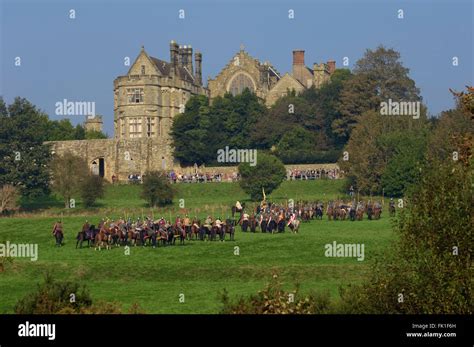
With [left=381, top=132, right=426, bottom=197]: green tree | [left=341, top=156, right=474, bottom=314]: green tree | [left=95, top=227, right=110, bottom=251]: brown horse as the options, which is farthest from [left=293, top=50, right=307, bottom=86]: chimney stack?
[left=341, top=156, right=474, bottom=314]: green tree

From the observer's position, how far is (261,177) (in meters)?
74.4

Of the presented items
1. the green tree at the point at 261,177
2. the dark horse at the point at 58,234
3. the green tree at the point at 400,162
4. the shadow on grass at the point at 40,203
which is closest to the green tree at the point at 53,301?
the dark horse at the point at 58,234

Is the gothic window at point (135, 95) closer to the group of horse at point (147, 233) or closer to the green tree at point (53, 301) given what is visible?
the group of horse at point (147, 233)

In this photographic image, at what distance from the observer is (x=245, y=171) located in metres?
75.1

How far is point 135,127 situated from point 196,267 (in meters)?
66.0

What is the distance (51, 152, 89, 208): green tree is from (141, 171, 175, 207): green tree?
608 centimetres

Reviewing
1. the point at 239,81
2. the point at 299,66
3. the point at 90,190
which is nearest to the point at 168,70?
the point at 239,81

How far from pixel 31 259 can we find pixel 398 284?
22.1 metres

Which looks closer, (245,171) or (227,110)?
(245,171)

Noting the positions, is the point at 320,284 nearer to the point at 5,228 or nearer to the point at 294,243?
the point at 294,243

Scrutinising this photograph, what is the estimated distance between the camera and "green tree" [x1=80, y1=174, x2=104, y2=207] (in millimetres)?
74562

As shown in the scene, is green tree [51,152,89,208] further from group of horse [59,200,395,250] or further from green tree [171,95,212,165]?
group of horse [59,200,395,250]
